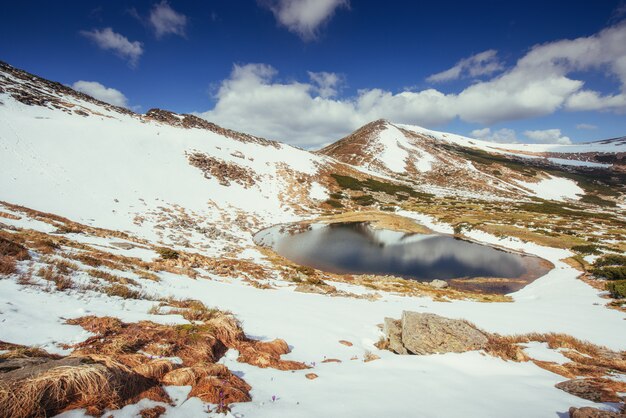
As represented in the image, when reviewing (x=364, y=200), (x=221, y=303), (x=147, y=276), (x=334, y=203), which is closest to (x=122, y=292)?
(x=221, y=303)

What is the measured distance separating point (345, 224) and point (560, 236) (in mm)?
37805

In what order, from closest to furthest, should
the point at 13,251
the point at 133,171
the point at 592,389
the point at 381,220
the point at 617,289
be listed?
the point at 592,389
the point at 13,251
the point at 617,289
the point at 133,171
the point at 381,220

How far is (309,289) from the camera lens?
20.6 metres

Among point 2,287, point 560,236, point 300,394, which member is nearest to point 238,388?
point 300,394

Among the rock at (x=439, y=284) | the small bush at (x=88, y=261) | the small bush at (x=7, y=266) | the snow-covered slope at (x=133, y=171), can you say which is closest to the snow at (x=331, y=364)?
the small bush at (x=7, y=266)

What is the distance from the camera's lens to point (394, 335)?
1052cm

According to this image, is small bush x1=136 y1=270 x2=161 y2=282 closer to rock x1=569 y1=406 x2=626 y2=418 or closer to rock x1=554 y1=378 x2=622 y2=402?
rock x1=569 y1=406 x2=626 y2=418

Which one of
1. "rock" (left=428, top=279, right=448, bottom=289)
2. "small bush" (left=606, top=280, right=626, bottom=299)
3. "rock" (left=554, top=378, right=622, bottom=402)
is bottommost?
"rock" (left=428, top=279, right=448, bottom=289)

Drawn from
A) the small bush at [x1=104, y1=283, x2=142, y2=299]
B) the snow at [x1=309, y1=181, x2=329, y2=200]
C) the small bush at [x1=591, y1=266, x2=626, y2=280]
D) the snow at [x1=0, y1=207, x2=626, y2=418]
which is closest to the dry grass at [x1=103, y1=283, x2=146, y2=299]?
the small bush at [x1=104, y1=283, x2=142, y2=299]

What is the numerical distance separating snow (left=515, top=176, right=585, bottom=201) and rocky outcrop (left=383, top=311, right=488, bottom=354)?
16463 cm

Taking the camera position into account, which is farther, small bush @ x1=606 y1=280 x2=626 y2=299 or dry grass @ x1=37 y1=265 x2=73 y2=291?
small bush @ x1=606 y1=280 x2=626 y2=299

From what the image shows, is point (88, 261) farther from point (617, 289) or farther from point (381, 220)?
point (381, 220)

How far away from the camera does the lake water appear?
34963 millimetres

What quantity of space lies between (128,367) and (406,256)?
4106 cm
